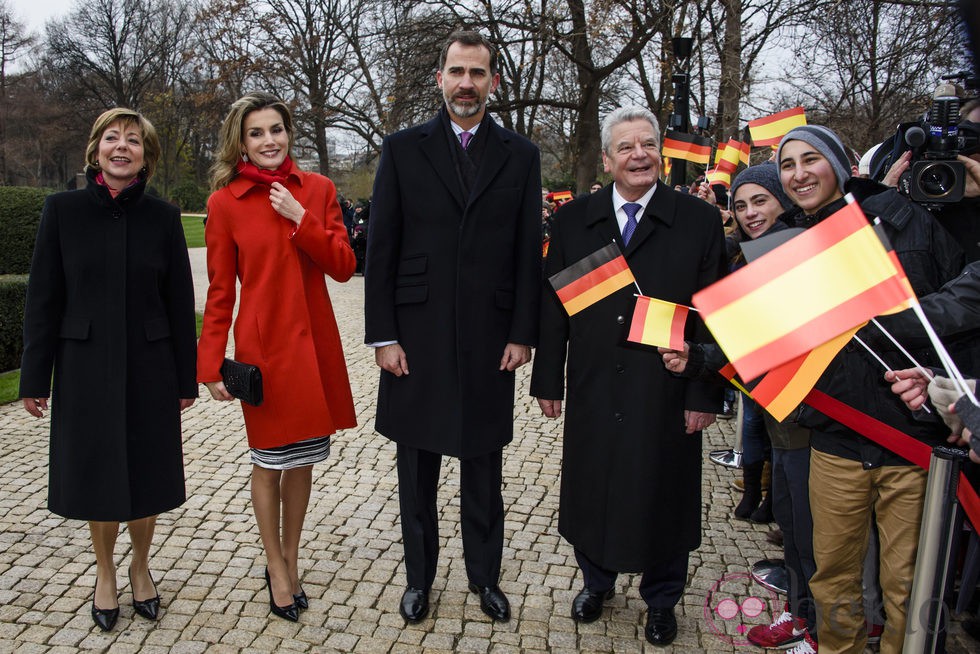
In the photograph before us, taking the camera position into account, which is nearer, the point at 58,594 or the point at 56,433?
the point at 56,433

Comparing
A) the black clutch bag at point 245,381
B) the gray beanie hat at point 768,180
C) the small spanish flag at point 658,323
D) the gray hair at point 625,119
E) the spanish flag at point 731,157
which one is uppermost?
the spanish flag at point 731,157

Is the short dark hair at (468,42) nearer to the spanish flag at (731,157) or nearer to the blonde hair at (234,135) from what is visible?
the blonde hair at (234,135)

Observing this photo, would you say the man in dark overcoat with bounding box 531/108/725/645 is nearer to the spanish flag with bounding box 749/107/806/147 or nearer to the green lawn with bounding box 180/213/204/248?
the spanish flag with bounding box 749/107/806/147

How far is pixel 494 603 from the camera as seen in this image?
3625mm

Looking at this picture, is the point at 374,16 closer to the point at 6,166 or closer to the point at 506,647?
the point at 6,166

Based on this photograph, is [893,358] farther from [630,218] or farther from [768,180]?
[768,180]

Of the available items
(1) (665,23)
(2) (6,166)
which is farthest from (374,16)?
(2) (6,166)

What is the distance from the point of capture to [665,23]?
16203 mm

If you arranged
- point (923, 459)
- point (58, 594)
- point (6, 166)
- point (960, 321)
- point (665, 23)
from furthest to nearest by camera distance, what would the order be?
point (6, 166) → point (665, 23) → point (58, 594) → point (923, 459) → point (960, 321)

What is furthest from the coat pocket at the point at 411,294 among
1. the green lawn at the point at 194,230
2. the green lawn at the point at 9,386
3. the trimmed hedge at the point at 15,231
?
the green lawn at the point at 194,230

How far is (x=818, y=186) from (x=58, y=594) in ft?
12.4

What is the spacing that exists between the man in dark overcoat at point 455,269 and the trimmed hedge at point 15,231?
442 inches

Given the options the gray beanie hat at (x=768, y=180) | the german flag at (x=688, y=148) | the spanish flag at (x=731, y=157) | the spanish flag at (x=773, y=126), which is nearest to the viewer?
the gray beanie hat at (x=768, y=180)

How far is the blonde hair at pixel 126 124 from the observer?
3388 millimetres
